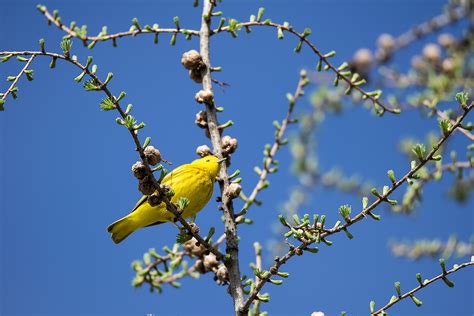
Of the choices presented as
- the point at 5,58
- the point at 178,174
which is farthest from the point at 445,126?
the point at 178,174

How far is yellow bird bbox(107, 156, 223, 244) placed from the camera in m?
4.95

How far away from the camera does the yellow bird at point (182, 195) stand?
495 cm

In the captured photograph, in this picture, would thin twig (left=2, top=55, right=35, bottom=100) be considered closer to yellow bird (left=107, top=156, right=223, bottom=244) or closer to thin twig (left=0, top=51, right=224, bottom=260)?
thin twig (left=0, top=51, right=224, bottom=260)

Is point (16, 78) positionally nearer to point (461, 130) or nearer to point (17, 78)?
point (17, 78)

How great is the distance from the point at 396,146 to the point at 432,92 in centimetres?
127

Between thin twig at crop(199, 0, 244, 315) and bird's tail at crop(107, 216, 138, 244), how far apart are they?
1889 mm

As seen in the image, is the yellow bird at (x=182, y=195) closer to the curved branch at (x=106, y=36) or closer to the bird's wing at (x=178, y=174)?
the bird's wing at (x=178, y=174)

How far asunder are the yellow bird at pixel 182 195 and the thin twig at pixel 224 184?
2.88 feet

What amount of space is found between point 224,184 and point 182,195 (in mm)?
1369

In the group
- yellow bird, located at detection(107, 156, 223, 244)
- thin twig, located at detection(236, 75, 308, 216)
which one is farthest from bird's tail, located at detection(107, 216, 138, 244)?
thin twig, located at detection(236, 75, 308, 216)

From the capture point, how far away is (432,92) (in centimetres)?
496

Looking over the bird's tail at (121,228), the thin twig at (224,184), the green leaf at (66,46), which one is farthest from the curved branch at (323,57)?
the bird's tail at (121,228)

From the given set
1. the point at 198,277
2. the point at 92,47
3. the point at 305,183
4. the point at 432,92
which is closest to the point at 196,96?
the point at 92,47

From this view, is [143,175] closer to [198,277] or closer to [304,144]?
[198,277]
